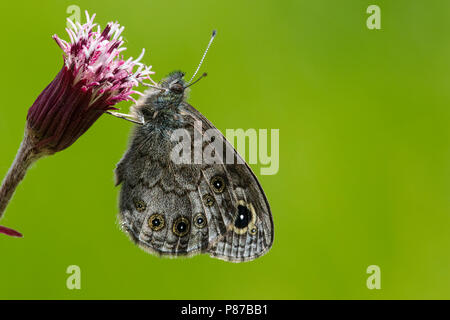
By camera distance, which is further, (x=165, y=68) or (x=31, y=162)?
(x=165, y=68)

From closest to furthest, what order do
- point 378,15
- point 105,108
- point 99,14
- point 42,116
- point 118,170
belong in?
point 42,116, point 105,108, point 118,170, point 99,14, point 378,15

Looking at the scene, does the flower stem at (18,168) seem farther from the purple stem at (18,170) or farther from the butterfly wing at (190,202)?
the butterfly wing at (190,202)

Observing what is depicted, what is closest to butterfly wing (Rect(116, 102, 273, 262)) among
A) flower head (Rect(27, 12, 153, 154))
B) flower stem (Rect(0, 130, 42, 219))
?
flower head (Rect(27, 12, 153, 154))

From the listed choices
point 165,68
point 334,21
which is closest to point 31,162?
point 165,68

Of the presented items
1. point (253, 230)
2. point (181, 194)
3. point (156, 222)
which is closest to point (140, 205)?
point (156, 222)

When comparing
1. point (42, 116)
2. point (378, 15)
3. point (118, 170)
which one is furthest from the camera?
point (378, 15)

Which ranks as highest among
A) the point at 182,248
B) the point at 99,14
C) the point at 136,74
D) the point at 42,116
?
the point at 99,14

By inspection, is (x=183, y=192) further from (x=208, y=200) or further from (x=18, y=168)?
(x=18, y=168)

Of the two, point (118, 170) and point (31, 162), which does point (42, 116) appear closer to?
point (31, 162)

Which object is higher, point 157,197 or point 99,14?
point 99,14
